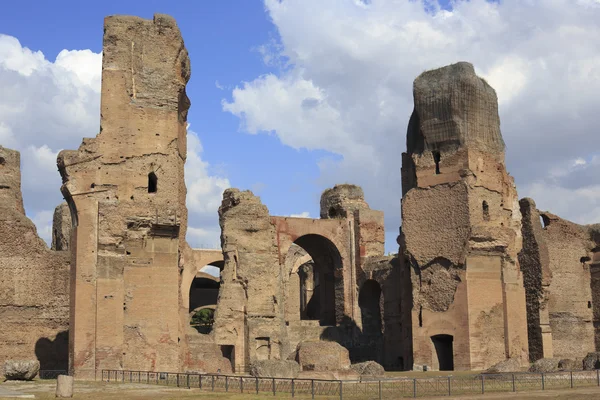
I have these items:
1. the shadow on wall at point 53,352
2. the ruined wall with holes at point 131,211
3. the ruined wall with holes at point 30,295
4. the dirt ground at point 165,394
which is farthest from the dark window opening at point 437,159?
the dirt ground at point 165,394

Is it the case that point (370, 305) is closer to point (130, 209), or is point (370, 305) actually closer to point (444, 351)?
point (444, 351)

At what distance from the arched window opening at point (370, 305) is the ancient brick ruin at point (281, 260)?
0.19 feet

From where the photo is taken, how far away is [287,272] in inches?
1522

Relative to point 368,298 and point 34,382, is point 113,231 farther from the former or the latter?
point 368,298

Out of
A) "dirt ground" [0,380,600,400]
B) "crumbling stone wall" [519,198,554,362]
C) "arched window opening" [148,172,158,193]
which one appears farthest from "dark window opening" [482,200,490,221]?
"dirt ground" [0,380,600,400]

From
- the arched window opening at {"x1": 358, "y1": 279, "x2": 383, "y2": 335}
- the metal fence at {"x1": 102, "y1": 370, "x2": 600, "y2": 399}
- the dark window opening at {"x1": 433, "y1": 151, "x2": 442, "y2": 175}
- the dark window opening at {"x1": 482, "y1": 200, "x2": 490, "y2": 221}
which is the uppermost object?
the dark window opening at {"x1": 433, "y1": 151, "x2": 442, "y2": 175}

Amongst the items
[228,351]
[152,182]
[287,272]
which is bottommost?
[228,351]

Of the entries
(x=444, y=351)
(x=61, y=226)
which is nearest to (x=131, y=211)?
(x=61, y=226)

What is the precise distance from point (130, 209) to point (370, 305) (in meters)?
16.6

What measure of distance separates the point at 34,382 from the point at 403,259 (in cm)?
1520

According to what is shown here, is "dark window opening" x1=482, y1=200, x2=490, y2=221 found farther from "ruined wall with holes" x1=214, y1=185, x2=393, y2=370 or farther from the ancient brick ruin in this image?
"ruined wall with holes" x1=214, y1=185, x2=393, y2=370

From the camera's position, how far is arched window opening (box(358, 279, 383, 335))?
35031mm

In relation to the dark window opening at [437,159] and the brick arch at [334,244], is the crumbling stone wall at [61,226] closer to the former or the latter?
the brick arch at [334,244]

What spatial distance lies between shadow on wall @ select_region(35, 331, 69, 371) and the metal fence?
15.9 feet
